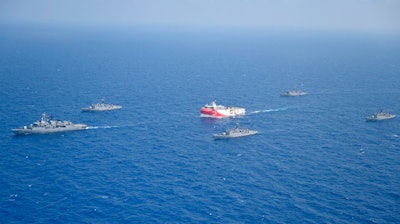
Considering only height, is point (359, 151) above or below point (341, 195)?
above

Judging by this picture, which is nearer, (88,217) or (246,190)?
(88,217)

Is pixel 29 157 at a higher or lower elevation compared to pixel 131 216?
higher

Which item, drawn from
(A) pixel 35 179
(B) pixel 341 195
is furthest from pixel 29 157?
(B) pixel 341 195

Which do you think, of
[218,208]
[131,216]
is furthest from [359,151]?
[131,216]

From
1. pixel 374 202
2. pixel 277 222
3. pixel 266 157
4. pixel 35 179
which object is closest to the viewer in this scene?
A: pixel 277 222

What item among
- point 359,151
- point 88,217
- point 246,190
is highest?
point 359,151

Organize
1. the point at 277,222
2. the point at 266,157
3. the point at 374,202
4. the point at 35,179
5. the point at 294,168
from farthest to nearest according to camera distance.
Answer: the point at 266,157 < the point at 294,168 < the point at 35,179 < the point at 374,202 < the point at 277,222

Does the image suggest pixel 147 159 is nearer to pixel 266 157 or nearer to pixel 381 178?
pixel 266 157

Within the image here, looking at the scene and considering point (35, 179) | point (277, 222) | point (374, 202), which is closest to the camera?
point (277, 222)

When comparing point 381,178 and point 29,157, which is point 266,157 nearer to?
point 381,178
